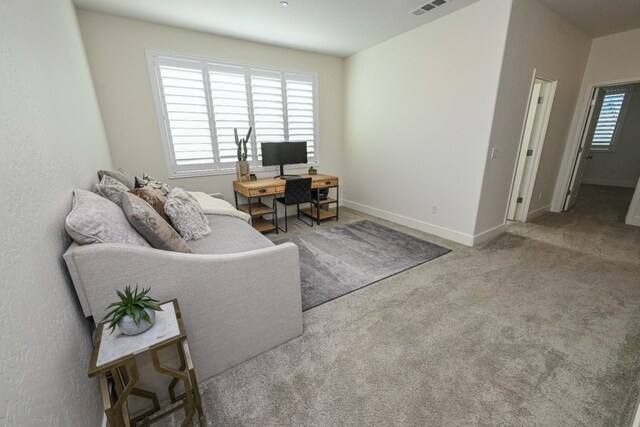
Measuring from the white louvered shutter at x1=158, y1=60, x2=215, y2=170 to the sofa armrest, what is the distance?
2616 mm

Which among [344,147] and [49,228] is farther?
[344,147]

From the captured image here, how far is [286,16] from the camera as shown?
280 centimetres

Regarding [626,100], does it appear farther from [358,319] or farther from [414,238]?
[358,319]

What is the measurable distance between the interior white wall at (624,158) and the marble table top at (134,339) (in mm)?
9324

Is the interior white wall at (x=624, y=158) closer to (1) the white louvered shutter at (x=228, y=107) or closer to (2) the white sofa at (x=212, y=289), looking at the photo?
(1) the white louvered shutter at (x=228, y=107)

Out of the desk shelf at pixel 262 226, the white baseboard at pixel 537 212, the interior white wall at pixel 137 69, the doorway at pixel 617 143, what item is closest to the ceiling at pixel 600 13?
the white baseboard at pixel 537 212

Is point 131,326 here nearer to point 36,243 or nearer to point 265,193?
point 36,243

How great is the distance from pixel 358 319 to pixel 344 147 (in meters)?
3.54

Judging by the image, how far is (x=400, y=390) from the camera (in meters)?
1.38

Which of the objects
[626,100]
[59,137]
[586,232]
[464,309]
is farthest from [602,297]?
[626,100]

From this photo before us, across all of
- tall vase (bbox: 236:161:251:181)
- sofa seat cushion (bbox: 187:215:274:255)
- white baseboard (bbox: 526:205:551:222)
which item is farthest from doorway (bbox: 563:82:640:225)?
sofa seat cushion (bbox: 187:215:274:255)

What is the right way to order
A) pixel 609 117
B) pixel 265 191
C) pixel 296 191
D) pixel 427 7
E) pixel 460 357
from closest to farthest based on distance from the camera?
pixel 460 357 < pixel 427 7 < pixel 265 191 < pixel 296 191 < pixel 609 117

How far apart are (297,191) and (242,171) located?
2.84 ft

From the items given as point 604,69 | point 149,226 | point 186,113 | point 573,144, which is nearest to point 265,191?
point 186,113
